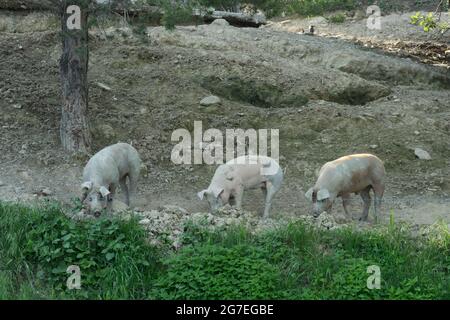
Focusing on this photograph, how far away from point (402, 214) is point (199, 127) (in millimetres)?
4146

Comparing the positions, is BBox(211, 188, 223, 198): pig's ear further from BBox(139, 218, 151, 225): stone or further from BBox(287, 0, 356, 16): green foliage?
BBox(287, 0, 356, 16): green foliage

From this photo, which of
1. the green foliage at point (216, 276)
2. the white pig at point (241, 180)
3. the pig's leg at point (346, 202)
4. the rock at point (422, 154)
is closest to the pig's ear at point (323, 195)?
the pig's leg at point (346, 202)

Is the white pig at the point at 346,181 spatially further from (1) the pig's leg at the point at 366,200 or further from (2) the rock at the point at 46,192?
(2) the rock at the point at 46,192

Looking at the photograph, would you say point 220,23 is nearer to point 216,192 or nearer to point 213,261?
point 216,192

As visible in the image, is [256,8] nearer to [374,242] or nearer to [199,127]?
[199,127]

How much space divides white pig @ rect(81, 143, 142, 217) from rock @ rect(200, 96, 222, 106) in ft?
10.7

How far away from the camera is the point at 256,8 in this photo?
26438 millimetres

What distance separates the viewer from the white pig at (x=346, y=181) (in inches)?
428

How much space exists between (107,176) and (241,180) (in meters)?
1.99

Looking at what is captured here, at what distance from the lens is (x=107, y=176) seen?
419 inches

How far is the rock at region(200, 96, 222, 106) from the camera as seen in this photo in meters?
14.4

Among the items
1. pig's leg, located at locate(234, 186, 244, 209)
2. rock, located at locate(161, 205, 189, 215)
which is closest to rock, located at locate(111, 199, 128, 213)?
rock, located at locate(161, 205, 189, 215)

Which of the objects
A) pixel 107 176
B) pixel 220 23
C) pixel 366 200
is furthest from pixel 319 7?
pixel 107 176

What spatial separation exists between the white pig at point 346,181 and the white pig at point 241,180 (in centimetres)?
68
